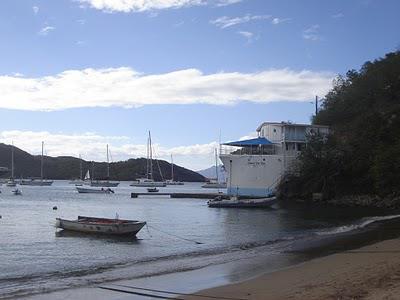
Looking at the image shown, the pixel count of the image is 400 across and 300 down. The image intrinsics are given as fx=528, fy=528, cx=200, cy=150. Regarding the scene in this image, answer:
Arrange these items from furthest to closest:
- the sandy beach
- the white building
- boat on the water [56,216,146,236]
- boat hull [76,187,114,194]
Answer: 1. boat hull [76,187,114,194]
2. the white building
3. boat on the water [56,216,146,236]
4. the sandy beach

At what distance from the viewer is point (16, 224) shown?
48594 millimetres

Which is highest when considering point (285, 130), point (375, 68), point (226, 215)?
point (375, 68)

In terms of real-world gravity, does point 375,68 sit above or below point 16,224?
above

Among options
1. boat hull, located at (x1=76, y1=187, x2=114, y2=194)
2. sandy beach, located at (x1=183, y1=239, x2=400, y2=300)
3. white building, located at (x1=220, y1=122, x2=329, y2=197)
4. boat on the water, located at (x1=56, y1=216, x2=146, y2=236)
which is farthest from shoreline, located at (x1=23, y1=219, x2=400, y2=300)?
boat hull, located at (x1=76, y1=187, x2=114, y2=194)

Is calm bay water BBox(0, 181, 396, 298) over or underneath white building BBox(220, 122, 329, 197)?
underneath

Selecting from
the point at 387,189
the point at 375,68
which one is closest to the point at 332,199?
the point at 387,189

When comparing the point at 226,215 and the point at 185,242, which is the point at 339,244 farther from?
the point at 226,215

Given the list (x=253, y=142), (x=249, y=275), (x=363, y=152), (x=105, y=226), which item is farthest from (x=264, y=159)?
(x=249, y=275)

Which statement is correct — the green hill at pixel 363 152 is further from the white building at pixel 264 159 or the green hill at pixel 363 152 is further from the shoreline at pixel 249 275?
the shoreline at pixel 249 275

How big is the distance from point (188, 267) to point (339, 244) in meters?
11.0

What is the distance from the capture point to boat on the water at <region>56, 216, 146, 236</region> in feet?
126

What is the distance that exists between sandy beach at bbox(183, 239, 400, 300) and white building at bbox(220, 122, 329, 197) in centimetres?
6458

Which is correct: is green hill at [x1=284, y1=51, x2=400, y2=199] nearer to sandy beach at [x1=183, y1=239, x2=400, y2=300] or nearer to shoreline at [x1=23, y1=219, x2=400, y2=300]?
shoreline at [x1=23, y1=219, x2=400, y2=300]

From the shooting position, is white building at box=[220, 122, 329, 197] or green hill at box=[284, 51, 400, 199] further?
white building at box=[220, 122, 329, 197]
